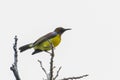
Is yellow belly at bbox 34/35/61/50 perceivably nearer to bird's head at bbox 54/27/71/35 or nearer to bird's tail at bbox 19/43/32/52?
bird's tail at bbox 19/43/32/52

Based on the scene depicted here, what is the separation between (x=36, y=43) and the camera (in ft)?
24.3

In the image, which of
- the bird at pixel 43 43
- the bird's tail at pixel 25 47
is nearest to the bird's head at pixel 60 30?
the bird at pixel 43 43

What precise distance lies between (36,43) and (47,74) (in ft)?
12.2

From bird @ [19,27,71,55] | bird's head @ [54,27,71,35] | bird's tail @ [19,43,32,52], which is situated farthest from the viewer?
bird's head @ [54,27,71,35]

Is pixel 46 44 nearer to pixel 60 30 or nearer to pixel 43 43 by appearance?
pixel 43 43

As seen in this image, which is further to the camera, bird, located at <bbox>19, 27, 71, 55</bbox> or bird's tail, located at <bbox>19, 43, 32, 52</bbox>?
bird, located at <bbox>19, 27, 71, 55</bbox>

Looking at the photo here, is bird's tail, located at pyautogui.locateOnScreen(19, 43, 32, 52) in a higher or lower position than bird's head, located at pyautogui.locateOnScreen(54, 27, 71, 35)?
lower

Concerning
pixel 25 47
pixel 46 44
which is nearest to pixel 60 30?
pixel 46 44

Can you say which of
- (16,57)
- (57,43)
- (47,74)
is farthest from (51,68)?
(57,43)

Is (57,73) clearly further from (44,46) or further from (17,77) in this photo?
(44,46)

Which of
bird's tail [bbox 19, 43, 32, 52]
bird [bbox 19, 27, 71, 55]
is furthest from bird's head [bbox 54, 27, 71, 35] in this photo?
bird's tail [bbox 19, 43, 32, 52]

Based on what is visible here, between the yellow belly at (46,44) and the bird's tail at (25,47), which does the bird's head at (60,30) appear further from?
the bird's tail at (25,47)

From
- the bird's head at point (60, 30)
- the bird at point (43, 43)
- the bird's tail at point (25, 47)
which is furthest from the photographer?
the bird's head at point (60, 30)

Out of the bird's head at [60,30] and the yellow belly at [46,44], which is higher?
the bird's head at [60,30]
